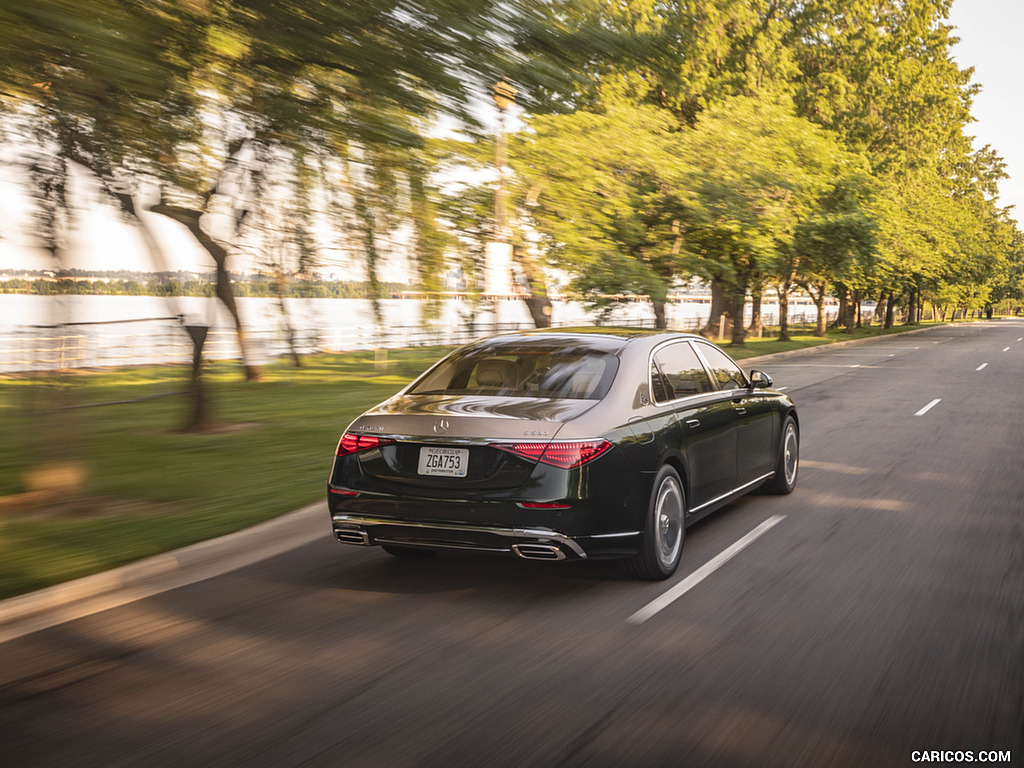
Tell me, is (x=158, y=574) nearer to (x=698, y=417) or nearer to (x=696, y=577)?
(x=696, y=577)

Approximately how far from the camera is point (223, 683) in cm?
436

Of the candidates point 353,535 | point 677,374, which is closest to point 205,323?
point 353,535

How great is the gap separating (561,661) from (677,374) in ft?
8.86

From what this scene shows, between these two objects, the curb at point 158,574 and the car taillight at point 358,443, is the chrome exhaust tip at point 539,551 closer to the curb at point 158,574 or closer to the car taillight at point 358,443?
the car taillight at point 358,443

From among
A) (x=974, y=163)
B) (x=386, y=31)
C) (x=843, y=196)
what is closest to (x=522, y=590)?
(x=386, y=31)

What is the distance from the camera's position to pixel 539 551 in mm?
5332

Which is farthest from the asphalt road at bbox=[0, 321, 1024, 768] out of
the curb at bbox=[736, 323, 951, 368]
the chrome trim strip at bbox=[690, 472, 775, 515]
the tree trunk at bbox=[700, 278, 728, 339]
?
the tree trunk at bbox=[700, 278, 728, 339]

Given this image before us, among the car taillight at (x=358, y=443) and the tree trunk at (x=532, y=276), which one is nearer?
the car taillight at (x=358, y=443)

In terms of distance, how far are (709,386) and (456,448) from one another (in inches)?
98.4

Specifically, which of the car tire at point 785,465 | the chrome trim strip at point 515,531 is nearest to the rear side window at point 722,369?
the car tire at point 785,465

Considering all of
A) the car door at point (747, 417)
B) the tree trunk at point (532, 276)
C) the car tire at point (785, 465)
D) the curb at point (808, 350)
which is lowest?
the curb at point (808, 350)

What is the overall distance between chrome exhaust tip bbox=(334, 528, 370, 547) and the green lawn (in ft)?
4.92

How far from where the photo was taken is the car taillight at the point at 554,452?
5297mm

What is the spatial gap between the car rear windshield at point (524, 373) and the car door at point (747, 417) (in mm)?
1607
